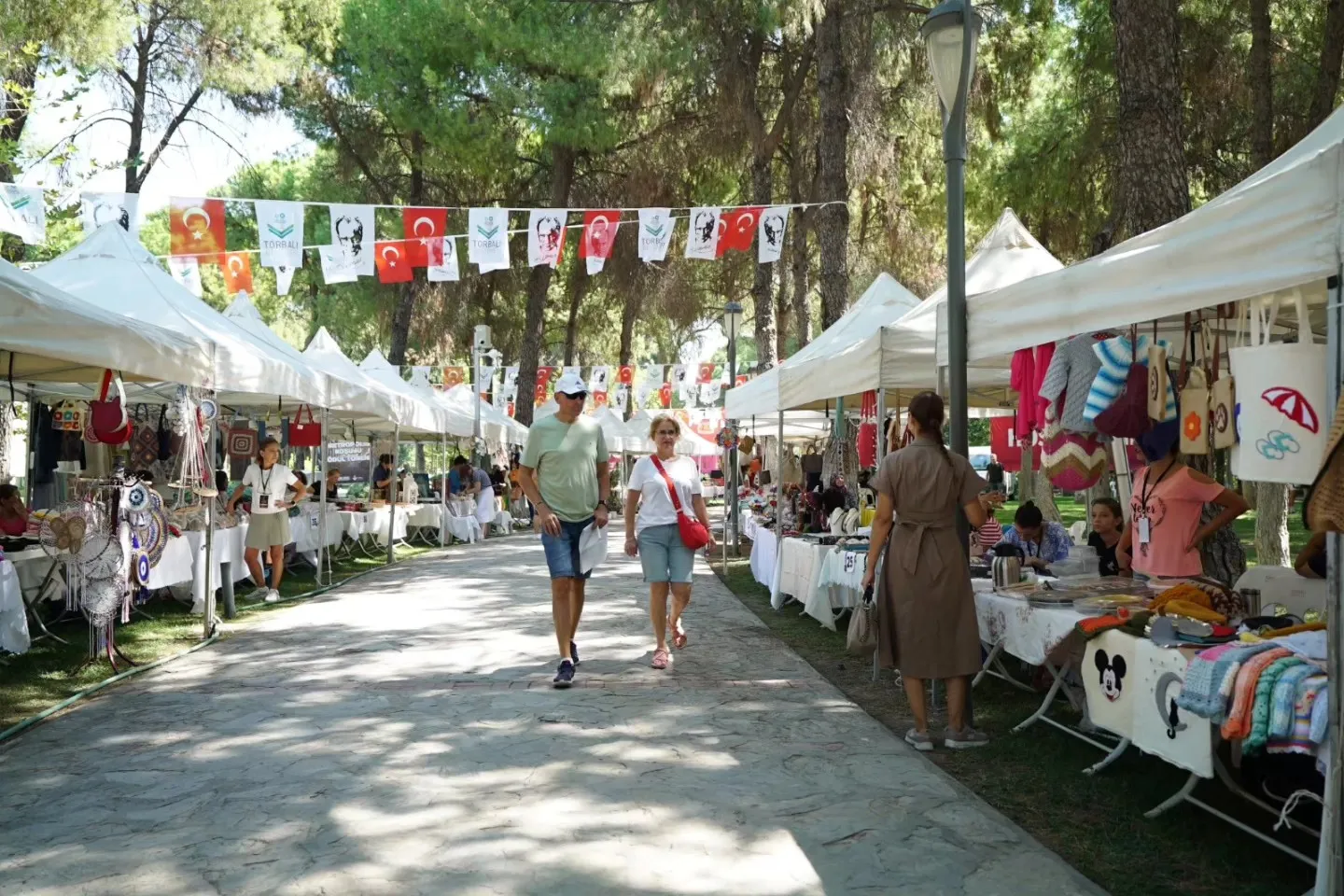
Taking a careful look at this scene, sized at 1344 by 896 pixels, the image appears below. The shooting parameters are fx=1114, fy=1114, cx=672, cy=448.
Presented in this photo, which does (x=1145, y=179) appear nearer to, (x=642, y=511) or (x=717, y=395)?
(x=642, y=511)

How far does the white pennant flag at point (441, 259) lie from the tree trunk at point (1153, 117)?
32.3 ft

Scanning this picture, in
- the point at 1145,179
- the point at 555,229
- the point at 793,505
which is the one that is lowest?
the point at 793,505

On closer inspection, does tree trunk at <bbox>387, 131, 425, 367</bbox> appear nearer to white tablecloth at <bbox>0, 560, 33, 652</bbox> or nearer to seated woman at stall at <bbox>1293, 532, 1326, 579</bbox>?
white tablecloth at <bbox>0, 560, 33, 652</bbox>

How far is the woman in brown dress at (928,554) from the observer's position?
4.99 metres

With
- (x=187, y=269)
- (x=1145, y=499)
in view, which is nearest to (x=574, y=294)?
(x=187, y=269)

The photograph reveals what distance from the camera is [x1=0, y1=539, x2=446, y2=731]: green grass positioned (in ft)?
20.6

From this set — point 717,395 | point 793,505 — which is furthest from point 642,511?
point 717,395

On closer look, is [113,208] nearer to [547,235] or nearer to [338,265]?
[338,265]

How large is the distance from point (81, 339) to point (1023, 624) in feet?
17.3

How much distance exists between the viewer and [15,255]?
15.0 metres

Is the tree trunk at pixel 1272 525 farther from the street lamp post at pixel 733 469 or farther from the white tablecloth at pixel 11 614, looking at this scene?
the white tablecloth at pixel 11 614

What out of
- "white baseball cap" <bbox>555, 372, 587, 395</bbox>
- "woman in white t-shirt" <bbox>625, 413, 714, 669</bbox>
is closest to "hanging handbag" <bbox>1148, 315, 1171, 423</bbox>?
"woman in white t-shirt" <bbox>625, 413, 714, 669</bbox>

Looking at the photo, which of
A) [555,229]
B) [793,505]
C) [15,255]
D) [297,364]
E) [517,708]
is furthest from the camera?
[555,229]

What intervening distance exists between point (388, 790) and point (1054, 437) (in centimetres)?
381
